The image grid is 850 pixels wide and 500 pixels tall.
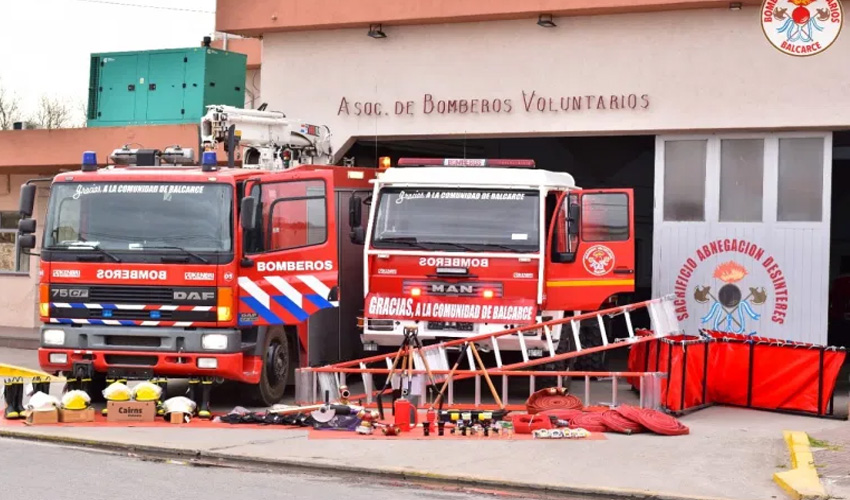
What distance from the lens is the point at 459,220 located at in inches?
619

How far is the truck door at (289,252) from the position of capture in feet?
46.9

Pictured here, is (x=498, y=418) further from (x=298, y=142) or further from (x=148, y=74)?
(x=148, y=74)

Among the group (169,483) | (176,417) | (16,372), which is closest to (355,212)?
(176,417)

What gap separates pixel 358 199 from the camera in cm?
1622

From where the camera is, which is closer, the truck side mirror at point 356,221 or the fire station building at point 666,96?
the truck side mirror at point 356,221

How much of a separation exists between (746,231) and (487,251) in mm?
5090

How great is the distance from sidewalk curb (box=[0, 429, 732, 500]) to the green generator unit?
39.5 feet

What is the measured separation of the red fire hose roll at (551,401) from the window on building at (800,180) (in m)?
6.40

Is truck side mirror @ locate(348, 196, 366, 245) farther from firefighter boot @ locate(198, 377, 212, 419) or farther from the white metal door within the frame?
the white metal door

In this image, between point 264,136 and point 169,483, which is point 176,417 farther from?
point 264,136

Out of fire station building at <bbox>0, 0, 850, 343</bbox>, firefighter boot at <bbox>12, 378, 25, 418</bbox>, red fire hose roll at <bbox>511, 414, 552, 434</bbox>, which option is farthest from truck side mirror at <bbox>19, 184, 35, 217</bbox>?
fire station building at <bbox>0, 0, 850, 343</bbox>

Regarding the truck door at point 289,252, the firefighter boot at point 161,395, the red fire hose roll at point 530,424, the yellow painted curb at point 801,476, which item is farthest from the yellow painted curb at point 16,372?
the yellow painted curb at point 801,476

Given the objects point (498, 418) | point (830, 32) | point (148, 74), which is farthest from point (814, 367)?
point (148, 74)

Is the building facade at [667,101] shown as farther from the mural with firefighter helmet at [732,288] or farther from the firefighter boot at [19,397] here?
the firefighter boot at [19,397]
